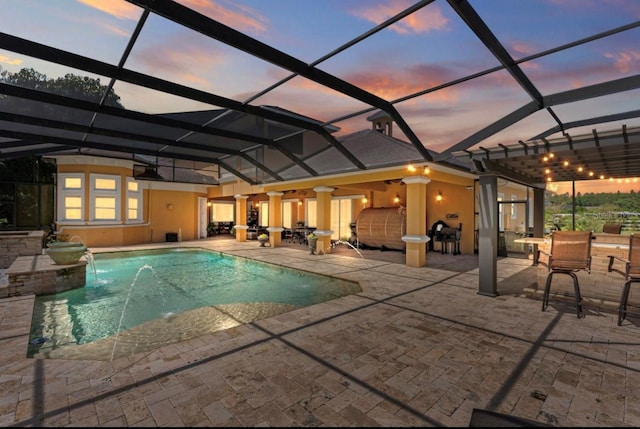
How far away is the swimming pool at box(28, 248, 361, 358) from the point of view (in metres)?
4.16

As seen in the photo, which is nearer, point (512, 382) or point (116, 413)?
point (116, 413)

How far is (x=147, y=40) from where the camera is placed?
4.38 meters

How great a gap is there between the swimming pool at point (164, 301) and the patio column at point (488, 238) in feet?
8.44

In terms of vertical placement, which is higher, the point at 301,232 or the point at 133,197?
the point at 133,197

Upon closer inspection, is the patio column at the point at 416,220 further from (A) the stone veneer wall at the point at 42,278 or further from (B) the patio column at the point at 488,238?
(A) the stone veneer wall at the point at 42,278

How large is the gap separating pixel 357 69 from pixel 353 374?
4.99m

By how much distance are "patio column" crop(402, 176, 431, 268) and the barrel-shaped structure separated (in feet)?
9.64

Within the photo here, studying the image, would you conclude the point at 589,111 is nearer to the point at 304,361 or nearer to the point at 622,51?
the point at 622,51

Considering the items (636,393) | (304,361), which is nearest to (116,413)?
(304,361)

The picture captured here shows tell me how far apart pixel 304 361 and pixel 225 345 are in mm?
1019

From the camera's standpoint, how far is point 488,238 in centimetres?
579

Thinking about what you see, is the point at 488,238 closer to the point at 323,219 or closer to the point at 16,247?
the point at 323,219

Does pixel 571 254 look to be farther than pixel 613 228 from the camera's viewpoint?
No

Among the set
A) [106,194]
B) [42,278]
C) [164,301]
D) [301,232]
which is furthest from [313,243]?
[106,194]
